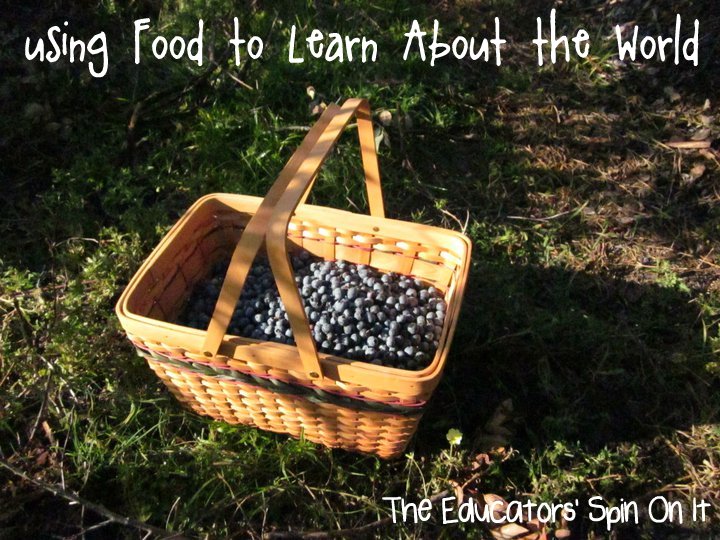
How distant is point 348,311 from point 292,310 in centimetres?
48

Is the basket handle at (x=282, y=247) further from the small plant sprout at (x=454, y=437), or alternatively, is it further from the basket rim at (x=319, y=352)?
the small plant sprout at (x=454, y=437)

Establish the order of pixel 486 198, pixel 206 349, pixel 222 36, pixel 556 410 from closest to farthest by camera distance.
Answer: pixel 206 349 < pixel 556 410 < pixel 486 198 < pixel 222 36

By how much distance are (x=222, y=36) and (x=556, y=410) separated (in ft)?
7.80

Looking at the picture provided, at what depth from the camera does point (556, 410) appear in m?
2.15

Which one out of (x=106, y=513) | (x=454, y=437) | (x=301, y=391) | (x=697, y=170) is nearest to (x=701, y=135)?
(x=697, y=170)

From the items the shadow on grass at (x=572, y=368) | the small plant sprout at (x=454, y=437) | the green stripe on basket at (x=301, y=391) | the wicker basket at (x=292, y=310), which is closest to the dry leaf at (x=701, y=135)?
the shadow on grass at (x=572, y=368)

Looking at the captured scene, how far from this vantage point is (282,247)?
137cm

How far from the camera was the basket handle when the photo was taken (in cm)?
140

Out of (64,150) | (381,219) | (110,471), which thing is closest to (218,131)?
(64,150)

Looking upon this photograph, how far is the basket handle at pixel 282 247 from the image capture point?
4.59 feet

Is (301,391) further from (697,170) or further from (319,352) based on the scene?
(697,170)

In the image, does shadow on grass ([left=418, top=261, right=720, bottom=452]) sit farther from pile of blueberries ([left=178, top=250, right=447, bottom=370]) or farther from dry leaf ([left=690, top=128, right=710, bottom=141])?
dry leaf ([left=690, top=128, right=710, bottom=141])

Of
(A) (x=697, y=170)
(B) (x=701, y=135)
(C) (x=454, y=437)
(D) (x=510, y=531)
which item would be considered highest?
(B) (x=701, y=135)

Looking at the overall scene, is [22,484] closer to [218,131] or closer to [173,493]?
[173,493]
